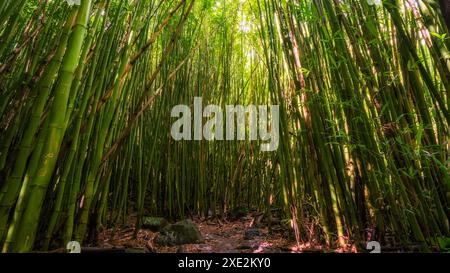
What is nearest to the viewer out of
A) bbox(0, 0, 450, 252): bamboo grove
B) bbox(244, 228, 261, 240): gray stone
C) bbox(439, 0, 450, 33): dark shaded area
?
bbox(439, 0, 450, 33): dark shaded area

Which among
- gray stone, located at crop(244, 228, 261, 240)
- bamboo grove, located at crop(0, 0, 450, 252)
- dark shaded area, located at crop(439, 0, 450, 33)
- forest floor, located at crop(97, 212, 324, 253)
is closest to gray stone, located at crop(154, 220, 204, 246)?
forest floor, located at crop(97, 212, 324, 253)

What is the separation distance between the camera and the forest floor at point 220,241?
1812 millimetres

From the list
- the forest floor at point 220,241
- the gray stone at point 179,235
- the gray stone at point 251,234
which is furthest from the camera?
the gray stone at point 251,234

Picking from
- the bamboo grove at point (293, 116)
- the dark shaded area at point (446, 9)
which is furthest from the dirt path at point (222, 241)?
the dark shaded area at point (446, 9)

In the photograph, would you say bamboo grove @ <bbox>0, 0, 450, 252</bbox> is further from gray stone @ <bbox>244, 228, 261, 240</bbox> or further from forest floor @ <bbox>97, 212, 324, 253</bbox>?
gray stone @ <bbox>244, 228, 261, 240</bbox>

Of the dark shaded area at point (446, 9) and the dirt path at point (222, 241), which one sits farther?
the dirt path at point (222, 241)

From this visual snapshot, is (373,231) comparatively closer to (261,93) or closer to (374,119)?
(374,119)

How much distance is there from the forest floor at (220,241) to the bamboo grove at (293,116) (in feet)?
0.43

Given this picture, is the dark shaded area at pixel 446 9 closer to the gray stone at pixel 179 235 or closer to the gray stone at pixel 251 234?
the gray stone at pixel 179 235

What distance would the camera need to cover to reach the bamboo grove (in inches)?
34.8

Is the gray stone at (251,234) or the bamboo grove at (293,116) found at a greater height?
the bamboo grove at (293,116)

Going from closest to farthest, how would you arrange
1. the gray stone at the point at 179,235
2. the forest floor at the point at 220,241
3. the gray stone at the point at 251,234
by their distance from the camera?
the forest floor at the point at 220,241 < the gray stone at the point at 179,235 < the gray stone at the point at 251,234

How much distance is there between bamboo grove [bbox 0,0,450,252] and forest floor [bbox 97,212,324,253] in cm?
13
